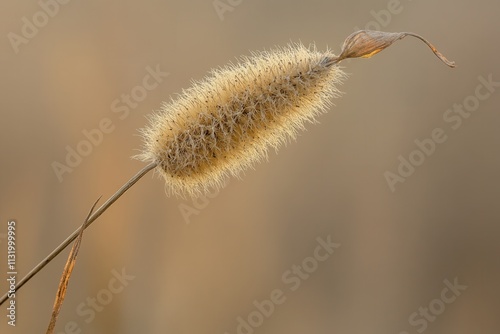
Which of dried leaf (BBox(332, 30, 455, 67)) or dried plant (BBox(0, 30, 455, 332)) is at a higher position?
dried plant (BBox(0, 30, 455, 332))

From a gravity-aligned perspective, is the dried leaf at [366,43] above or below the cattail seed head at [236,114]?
below

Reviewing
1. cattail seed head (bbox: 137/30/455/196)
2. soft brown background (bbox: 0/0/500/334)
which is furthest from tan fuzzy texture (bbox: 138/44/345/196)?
soft brown background (bbox: 0/0/500/334)

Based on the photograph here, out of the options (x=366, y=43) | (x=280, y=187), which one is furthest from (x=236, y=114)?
(x=280, y=187)

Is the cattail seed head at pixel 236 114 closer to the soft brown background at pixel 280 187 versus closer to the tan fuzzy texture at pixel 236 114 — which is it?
the tan fuzzy texture at pixel 236 114

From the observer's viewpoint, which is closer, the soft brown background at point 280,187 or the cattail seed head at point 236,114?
the cattail seed head at point 236,114

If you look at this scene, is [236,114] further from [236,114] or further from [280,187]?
[280,187]

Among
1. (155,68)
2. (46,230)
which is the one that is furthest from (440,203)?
(46,230)

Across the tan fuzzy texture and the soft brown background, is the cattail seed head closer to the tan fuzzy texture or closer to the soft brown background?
Answer: the tan fuzzy texture

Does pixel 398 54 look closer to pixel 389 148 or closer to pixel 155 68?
pixel 389 148

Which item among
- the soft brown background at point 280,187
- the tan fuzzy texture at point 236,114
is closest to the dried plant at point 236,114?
the tan fuzzy texture at point 236,114
